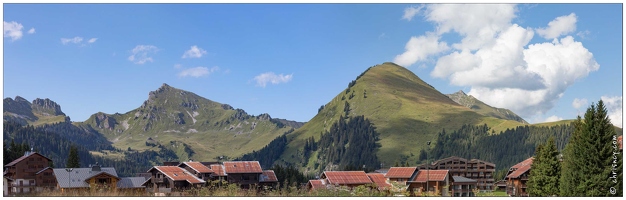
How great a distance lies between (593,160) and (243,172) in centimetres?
6082

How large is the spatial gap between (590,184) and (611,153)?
299 cm

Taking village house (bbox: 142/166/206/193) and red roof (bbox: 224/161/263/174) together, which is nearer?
village house (bbox: 142/166/206/193)

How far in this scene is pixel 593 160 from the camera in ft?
143

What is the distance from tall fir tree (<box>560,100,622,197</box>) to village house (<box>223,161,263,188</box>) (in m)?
57.4

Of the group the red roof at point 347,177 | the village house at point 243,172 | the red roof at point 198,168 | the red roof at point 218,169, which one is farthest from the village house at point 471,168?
the red roof at point 198,168

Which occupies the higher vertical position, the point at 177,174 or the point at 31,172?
the point at 31,172

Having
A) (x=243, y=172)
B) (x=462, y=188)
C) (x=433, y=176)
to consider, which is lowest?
(x=462, y=188)

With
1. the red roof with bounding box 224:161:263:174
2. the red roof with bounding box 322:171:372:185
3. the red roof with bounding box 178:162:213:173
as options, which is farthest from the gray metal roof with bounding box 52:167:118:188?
the red roof with bounding box 322:171:372:185

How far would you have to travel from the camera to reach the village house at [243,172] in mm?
94488

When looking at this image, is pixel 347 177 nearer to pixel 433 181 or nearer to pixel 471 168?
pixel 433 181

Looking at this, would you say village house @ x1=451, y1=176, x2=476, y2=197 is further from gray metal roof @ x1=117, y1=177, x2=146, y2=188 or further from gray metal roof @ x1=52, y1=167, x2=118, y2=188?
gray metal roof @ x1=52, y1=167, x2=118, y2=188

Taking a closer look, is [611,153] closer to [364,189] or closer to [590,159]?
[590,159]

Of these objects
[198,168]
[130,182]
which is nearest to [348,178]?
[198,168]

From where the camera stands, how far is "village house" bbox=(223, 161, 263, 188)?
94488mm
